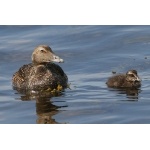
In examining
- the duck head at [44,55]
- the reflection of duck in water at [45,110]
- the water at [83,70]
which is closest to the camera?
the reflection of duck in water at [45,110]

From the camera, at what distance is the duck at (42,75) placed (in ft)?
40.3

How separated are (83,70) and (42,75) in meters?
1.23

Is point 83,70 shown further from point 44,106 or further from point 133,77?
point 44,106

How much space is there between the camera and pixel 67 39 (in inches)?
632

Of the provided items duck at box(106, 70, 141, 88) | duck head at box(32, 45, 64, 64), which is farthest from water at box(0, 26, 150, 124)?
duck head at box(32, 45, 64, 64)

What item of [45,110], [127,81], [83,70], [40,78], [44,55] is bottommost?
[45,110]

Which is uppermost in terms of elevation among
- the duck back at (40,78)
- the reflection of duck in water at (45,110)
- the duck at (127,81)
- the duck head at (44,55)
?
the duck head at (44,55)

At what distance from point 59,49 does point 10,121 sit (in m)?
5.80

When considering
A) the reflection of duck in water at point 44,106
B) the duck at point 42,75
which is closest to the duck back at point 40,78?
the duck at point 42,75

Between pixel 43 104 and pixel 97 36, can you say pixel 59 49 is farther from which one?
pixel 43 104

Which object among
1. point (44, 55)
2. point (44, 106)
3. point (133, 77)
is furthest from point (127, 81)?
point (44, 106)

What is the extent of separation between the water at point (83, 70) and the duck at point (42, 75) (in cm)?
24

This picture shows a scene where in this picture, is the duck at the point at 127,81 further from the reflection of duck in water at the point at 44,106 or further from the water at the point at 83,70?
the reflection of duck in water at the point at 44,106

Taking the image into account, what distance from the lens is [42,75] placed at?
1245 cm
